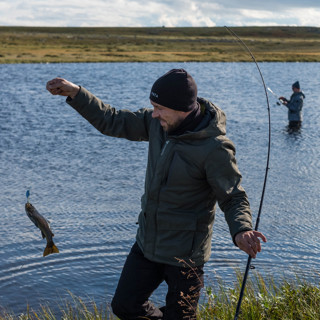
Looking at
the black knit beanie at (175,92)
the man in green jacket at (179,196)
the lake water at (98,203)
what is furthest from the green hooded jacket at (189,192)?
the lake water at (98,203)

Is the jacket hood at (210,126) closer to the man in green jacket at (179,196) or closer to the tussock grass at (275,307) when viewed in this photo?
the man in green jacket at (179,196)

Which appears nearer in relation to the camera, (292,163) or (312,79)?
(292,163)

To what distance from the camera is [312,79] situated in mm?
41312

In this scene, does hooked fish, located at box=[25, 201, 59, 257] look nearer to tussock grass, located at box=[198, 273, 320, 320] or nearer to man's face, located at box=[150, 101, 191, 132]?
man's face, located at box=[150, 101, 191, 132]

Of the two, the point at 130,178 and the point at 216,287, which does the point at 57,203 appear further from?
the point at 216,287

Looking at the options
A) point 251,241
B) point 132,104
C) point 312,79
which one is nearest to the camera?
point 251,241

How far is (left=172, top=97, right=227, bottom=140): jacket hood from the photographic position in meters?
3.87

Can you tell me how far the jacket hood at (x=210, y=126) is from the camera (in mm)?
3871

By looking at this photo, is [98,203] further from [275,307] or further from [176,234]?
[176,234]

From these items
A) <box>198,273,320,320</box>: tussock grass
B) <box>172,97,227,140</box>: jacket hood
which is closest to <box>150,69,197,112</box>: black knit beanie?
<box>172,97,227,140</box>: jacket hood

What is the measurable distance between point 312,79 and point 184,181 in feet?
128

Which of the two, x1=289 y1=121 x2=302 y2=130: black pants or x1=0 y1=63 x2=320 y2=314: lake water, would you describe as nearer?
x1=0 y1=63 x2=320 y2=314: lake water

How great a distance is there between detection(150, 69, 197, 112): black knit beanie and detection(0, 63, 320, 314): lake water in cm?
286

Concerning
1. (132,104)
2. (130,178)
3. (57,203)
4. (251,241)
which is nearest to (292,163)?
(130,178)
